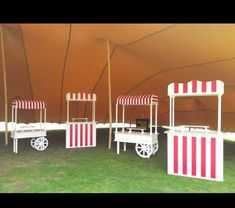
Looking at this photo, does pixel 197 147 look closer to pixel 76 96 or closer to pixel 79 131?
pixel 79 131

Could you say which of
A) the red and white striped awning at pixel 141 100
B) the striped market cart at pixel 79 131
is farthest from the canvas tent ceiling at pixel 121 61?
the red and white striped awning at pixel 141 100

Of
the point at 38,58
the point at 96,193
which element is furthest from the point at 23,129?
the point at 96,193

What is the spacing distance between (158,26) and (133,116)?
33.0ft

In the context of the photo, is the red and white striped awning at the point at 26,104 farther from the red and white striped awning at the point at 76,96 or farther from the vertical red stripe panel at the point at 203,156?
the vertical red stripe panel at the point at 203,156

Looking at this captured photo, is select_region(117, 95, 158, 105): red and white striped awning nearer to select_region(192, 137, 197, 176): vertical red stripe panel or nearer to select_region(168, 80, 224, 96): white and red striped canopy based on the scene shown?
select_region(168, 80, 224, 96): white and red striped canopy

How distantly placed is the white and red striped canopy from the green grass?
6.99 ft

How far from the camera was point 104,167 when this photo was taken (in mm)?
Result: 6812

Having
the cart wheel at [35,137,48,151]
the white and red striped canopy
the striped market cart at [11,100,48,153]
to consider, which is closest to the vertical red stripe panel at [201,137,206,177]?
the white and red striped canopy

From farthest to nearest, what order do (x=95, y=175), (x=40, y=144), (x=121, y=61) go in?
(x=121, y=61)
(x=40, y=144)
(x=95, y=175)

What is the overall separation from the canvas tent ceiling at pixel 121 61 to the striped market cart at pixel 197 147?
2.32m

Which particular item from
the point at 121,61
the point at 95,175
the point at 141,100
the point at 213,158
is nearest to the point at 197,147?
the point at 213,158

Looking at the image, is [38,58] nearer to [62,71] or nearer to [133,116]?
[62,71]

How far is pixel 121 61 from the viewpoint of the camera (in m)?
11.0

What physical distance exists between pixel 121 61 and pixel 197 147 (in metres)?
6.35
